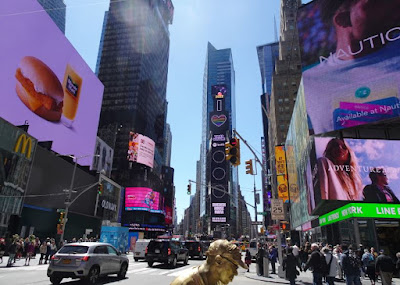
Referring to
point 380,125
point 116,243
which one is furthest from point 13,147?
point 380,125

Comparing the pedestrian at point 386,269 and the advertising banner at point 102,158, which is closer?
the pedestrian at point 386,269

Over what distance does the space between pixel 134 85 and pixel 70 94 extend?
57.9 m

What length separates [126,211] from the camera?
83.4 metres

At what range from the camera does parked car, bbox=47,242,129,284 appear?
35.8 feet

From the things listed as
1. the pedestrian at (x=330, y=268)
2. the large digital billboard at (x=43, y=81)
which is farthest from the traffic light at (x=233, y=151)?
the large digital billboard at (x=43, y=81)

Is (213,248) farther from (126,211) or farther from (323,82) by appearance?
(126,211)

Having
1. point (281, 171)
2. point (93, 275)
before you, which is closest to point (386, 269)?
point (93, 275)

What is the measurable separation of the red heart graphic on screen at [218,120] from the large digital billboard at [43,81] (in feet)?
268

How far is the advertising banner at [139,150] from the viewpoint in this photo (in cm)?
8506

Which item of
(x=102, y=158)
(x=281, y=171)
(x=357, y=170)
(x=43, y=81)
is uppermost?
(x=43, y=81)

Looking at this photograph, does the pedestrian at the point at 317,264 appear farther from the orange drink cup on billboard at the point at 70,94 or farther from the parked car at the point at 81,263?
the orange drink cup on billboard at the point at 70,94

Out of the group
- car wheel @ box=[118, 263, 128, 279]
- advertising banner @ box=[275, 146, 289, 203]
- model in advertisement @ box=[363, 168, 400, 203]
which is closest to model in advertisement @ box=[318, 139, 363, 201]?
model in advertisement @ box=[363, 168, 400, 203]

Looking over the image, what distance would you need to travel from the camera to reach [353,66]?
3284 centimetres

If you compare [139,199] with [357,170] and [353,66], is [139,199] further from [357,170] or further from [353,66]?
[353,66]
